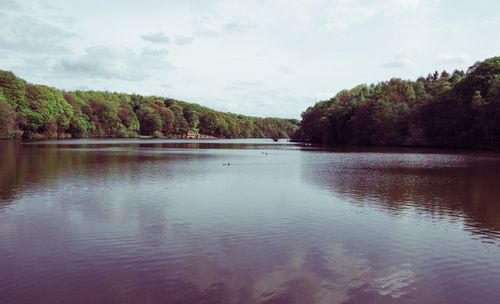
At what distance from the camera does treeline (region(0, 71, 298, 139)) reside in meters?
109

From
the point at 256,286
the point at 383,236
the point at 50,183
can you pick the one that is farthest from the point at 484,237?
the point at 50,183

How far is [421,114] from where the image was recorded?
8725 centimetres

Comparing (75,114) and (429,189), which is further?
(75,114)

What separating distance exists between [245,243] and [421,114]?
81827 mm

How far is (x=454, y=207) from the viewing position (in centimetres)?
2075

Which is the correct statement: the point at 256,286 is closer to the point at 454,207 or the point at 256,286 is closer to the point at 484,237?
the point at 484,237

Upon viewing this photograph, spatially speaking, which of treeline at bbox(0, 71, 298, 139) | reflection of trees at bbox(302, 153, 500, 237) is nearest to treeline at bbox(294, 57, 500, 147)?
reflection of trees at bbox(302, 153, 500, 237)

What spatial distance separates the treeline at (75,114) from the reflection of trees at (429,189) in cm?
8847

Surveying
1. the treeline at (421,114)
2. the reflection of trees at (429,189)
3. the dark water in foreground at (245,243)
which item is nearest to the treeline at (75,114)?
the treeline at (421,114)

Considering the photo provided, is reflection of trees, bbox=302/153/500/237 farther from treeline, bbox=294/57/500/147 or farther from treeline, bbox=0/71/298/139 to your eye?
treeline, bbox=0/71/298/139

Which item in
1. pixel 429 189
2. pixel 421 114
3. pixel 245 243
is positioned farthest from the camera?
pixel 421 114

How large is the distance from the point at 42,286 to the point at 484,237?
13864mm

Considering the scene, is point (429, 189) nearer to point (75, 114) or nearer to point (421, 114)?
point (421, 114)

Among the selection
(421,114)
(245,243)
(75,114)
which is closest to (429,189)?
(245,243)
